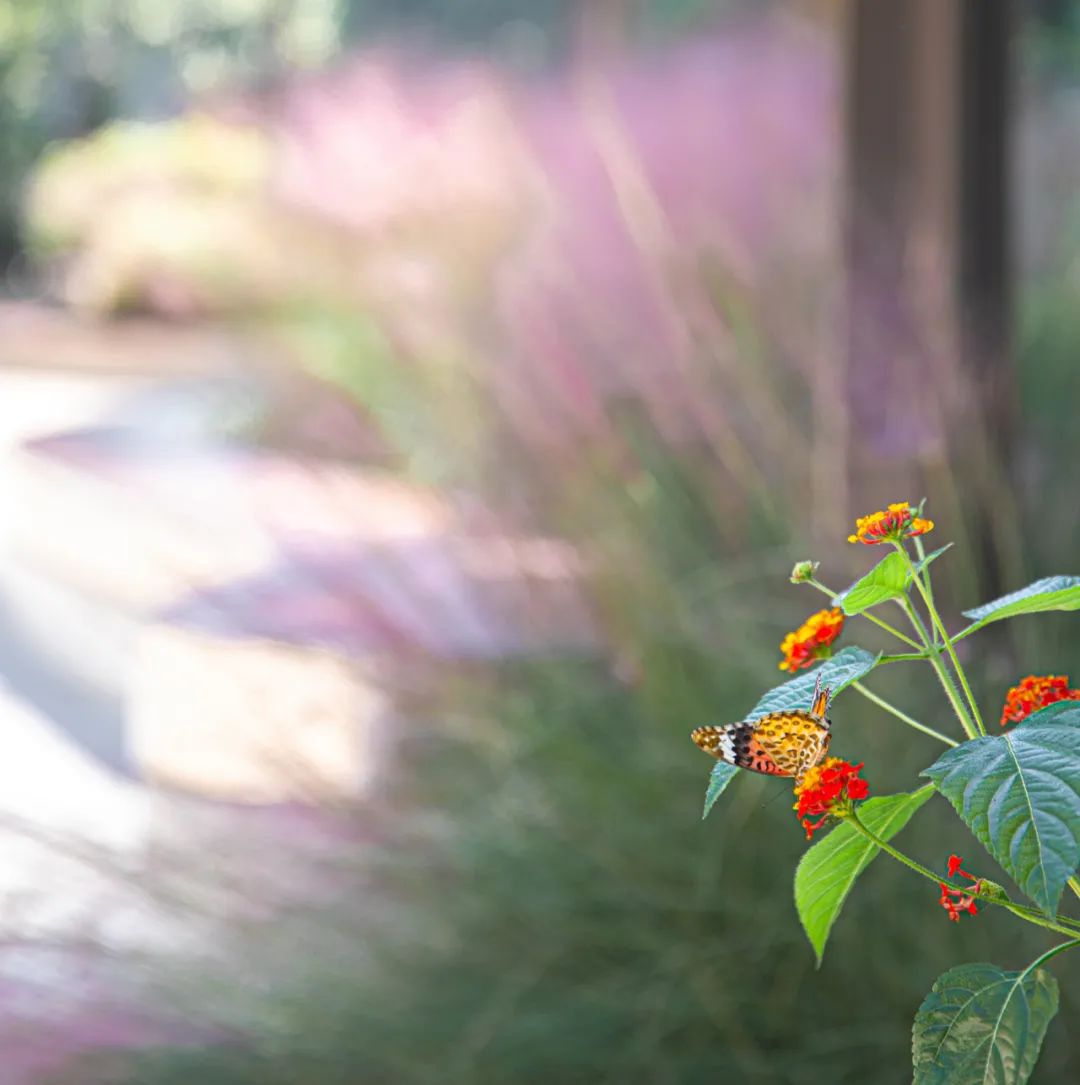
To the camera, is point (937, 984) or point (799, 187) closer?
point (937, 984)

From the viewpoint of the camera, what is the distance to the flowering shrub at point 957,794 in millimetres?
336

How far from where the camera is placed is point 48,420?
4.95 meters

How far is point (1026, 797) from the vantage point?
0.34 m

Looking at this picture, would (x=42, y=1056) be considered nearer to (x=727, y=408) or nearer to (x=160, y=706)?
(x=160, y=706)

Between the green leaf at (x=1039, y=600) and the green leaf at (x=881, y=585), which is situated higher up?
the green leaf at (x=881, y=585)

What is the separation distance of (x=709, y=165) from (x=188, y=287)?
257 centimetres

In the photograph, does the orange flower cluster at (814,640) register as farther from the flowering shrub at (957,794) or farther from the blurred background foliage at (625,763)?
the blurred background foliage at (625,763)

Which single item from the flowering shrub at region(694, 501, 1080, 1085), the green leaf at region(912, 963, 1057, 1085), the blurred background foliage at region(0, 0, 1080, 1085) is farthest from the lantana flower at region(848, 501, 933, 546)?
the blurred background foliage at region(0, 0, 1080, 1085)

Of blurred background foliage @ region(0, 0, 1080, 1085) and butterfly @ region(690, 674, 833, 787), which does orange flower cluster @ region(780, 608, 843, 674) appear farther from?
blurred background foliage @ region(0, 0, 1080, 1085)

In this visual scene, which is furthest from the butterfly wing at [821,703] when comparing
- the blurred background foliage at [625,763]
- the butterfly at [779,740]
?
the blurred background foliage at [625,763]

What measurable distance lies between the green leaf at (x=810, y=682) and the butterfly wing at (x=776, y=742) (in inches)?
0.5

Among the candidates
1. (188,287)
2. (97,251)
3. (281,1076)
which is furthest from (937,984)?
(97,251)

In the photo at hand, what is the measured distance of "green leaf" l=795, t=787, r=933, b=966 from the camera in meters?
0.39

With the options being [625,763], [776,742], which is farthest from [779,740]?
[625,763]
